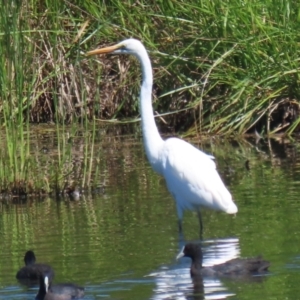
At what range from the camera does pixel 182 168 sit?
10.5m

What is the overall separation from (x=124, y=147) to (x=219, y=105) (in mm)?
1666

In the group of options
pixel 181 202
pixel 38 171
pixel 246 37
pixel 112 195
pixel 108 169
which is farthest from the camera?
pixel 246 37

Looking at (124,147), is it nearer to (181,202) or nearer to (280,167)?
(280,167)

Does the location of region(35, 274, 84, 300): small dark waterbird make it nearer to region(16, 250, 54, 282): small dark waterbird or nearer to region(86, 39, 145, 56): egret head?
region(16, 250, 54, 282): small dark waterbird

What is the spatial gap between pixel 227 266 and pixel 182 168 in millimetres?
2293

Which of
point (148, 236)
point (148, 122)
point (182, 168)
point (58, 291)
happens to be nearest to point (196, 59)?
point (148, 122)

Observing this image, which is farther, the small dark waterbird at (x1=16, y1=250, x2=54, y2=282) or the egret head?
the egret head

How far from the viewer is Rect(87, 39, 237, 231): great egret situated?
1023 centimetres

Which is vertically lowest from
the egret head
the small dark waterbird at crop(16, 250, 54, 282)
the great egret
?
the small dark waterbird at crop(16, 250, 54, 282)

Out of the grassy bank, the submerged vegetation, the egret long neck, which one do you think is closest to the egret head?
the egret long neck

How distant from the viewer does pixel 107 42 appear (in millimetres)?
18344

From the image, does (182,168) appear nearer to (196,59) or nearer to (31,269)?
(31,269)

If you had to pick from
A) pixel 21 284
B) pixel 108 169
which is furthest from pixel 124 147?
pixel 21 284

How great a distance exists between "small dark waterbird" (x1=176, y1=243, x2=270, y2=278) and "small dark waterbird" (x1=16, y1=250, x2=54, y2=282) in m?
1.09
